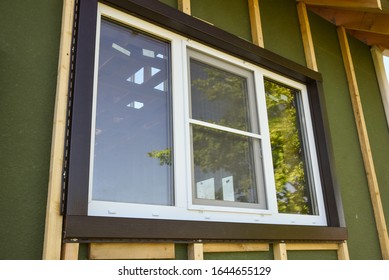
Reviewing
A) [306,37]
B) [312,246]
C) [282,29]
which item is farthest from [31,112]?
[306,37]

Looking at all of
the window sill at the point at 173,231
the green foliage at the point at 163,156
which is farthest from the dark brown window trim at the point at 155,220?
the green foliage at the point at 163,156

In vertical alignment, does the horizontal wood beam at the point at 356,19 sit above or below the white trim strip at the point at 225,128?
above

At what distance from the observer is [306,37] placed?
3285 mm

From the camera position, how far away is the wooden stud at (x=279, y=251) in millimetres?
2268

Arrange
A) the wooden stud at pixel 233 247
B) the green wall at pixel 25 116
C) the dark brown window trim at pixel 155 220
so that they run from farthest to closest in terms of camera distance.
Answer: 1. the wooden stud at pixel 233 247
2. the dark brown window trim at pixel 155 220
3. the green wall at pixel 25 116

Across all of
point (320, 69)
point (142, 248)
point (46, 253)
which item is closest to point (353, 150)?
point (320, 69)

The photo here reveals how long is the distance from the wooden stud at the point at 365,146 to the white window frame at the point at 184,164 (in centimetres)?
68

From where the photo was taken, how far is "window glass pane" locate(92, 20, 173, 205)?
6.02 ft

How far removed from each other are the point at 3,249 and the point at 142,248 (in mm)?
595

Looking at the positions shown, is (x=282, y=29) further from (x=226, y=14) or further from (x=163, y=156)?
(x=163, y=156)

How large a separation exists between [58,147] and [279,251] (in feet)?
4.74

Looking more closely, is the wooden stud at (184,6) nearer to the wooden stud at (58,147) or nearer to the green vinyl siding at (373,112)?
the wooden stud at (58,147)

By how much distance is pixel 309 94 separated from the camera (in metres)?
3.14
